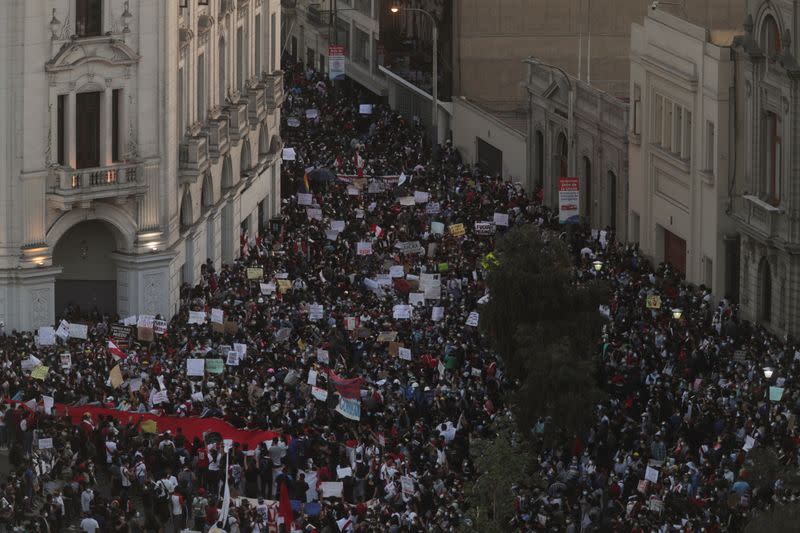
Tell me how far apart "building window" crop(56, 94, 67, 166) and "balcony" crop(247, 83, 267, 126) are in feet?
55.0

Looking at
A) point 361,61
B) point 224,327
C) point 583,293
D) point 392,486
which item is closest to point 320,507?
point 392,486

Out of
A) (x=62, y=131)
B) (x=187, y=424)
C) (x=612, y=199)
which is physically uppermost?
(x=62, y=131)

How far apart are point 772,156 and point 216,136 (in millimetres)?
17530

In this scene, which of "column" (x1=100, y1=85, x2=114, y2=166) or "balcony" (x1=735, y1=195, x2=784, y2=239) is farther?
"column" (x1=100, y1=85, x2=114, y2=166)

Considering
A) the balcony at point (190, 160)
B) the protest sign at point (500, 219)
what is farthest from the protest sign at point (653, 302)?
the protest sign at point (500, 219)

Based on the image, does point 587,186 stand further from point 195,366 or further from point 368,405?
point 368,405

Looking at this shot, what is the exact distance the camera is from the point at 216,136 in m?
77.4

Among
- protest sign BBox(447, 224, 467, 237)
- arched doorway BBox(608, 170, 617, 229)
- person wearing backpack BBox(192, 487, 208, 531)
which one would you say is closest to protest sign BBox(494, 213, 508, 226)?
protest sign BBox(447, 224, 467, 237)

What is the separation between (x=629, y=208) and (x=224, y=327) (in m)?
18.4

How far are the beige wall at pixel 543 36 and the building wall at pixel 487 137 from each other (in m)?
1.51

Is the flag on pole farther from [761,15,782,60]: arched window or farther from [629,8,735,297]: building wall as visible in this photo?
[629,8,735,297]: building wall

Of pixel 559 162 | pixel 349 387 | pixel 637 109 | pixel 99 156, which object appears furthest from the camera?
pixel 559 162

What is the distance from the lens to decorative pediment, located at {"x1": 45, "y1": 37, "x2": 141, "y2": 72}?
222ft

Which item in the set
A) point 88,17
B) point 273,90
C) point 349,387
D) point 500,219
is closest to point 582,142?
point 500,219
